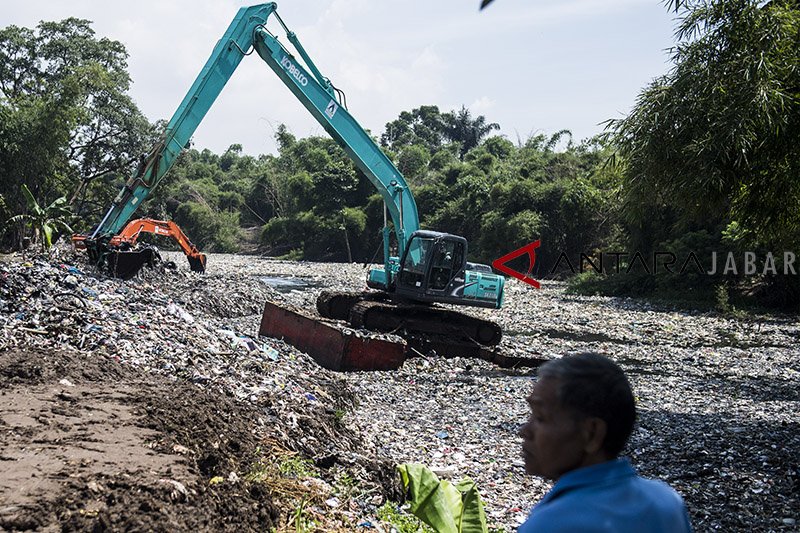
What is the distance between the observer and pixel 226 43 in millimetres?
14531

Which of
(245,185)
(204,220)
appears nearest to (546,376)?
(204,220)

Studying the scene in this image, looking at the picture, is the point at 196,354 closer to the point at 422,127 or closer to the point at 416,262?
the point at 416,262

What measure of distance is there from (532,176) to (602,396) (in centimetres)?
3563

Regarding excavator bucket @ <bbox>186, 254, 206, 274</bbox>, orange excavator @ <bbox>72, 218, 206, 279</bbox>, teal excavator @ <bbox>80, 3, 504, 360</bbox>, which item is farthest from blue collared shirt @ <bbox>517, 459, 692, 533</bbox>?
excavator bucket @ <bbox>186, 254, 206, 274</bbox>

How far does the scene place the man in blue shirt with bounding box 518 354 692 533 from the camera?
4.84 ft

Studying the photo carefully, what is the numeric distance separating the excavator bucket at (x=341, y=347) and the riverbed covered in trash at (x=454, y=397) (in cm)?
23

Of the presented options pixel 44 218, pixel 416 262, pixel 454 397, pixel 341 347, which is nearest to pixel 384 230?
pixel 416 262

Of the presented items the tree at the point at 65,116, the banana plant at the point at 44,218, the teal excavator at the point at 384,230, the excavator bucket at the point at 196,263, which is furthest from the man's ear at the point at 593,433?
the tree at the point at 65,116

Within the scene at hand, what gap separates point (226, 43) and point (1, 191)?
1566 centimetres

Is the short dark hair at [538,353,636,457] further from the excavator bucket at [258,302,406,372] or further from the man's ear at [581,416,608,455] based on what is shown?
the excavator bucket at [258,302,406,372]

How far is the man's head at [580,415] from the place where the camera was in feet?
5.27

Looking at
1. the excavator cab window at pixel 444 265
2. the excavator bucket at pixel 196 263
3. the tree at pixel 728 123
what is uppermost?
the tree at pixel 728 123

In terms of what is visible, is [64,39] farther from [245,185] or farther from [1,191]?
[245,185]

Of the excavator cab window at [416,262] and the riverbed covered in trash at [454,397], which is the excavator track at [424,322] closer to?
the excavator cab window at [416,262]
